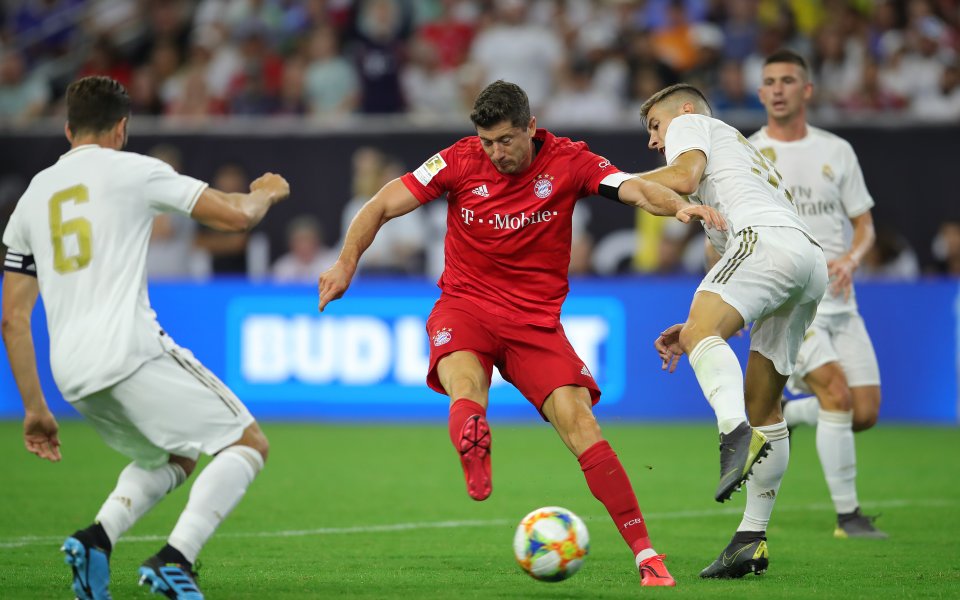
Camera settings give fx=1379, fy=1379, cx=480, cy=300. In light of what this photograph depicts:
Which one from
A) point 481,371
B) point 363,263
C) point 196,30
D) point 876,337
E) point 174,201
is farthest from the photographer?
point 196,30

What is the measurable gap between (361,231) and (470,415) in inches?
44.2

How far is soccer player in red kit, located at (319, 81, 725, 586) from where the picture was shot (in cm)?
648

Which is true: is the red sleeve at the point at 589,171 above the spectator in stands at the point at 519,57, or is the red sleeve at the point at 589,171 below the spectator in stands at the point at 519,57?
below

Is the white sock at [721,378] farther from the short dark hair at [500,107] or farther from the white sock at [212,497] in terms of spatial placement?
the white sock at [212,497]

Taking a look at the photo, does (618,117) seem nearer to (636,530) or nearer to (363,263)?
(363,263)

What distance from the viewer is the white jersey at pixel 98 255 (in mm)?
5543

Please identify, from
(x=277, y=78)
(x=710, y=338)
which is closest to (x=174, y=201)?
(x=710, y=338)

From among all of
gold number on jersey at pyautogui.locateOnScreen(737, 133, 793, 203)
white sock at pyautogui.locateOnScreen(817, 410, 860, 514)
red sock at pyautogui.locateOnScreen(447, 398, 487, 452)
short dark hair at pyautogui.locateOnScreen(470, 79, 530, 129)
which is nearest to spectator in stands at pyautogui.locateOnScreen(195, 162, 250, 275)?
Answer: white sock at pyautogui.locateOnScreen(817, 410, 860, 514)

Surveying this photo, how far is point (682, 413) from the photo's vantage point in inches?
583

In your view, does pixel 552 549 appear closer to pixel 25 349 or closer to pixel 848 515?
pixel 25 349

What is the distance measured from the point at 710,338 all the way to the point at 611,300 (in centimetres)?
834

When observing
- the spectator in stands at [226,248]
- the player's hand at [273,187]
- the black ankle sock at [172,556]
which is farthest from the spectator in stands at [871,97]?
the black ankle sock at [172,556]

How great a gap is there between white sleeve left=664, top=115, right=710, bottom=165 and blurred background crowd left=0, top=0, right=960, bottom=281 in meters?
8.67

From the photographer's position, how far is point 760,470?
707 centimetres
